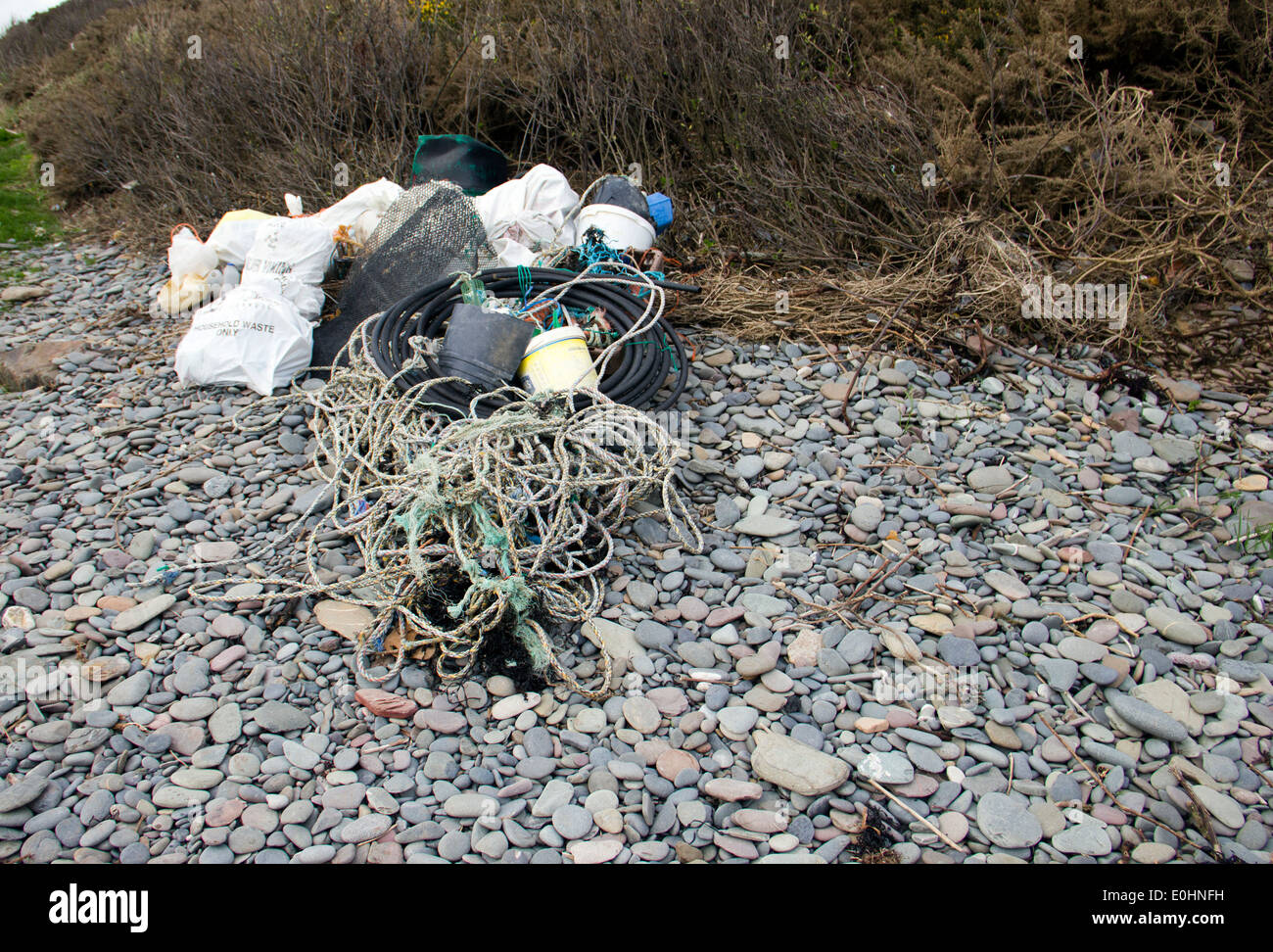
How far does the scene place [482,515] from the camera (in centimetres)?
268

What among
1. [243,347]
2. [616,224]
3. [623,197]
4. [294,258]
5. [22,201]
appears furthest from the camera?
[22,201]

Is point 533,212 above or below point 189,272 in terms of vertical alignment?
above

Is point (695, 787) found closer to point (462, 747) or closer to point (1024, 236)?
point (462, 747)

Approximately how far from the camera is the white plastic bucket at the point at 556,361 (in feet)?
11.2

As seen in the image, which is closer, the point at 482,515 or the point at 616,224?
the point at 482,515

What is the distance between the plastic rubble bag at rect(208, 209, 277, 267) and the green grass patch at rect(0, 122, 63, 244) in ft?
13.3

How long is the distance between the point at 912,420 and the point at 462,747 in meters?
2.48

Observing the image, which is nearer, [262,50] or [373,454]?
[373,454]

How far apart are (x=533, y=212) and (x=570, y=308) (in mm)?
938

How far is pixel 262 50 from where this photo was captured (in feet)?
21.5

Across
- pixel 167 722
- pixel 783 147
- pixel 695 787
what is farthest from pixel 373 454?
pixel 783 147

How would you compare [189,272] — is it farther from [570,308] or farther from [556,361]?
[556,361]

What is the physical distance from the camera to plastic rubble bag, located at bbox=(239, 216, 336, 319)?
4.32 meters

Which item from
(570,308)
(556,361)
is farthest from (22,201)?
(556,361)
